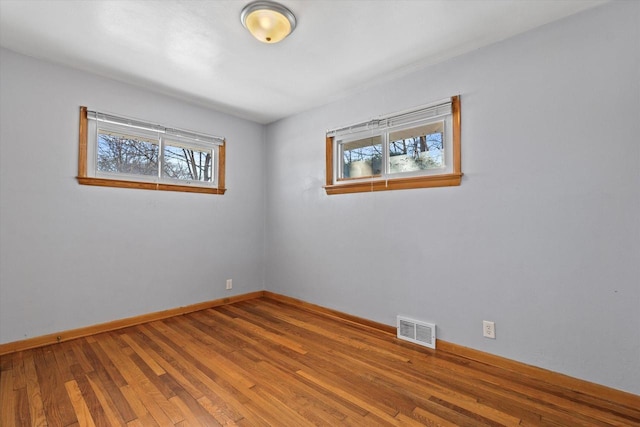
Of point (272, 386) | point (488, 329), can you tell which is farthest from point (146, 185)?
point (488, 329)

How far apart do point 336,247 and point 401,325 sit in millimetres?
1031

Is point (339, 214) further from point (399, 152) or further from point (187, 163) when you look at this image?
point (187, 163)

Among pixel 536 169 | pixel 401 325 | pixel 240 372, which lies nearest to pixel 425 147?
pixel 536 169

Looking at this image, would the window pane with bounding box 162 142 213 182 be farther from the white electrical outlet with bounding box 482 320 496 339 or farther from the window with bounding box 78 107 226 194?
the white electrical outlet with bounding box 482 320 496 339

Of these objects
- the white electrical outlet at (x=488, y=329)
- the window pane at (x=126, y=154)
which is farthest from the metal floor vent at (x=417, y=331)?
the window pane at (x=126, y=154)

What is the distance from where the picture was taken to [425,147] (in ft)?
8.76

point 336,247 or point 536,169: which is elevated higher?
point 536,169

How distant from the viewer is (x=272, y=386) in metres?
1.91

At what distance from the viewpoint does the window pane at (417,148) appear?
259 centimetres

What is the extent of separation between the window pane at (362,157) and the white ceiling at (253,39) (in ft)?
1.88

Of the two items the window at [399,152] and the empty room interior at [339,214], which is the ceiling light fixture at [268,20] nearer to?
the empty room interior at [339,214]

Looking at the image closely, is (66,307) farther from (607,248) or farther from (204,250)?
(607,248)

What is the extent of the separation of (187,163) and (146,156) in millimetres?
437

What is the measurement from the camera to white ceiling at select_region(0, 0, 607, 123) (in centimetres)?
188
